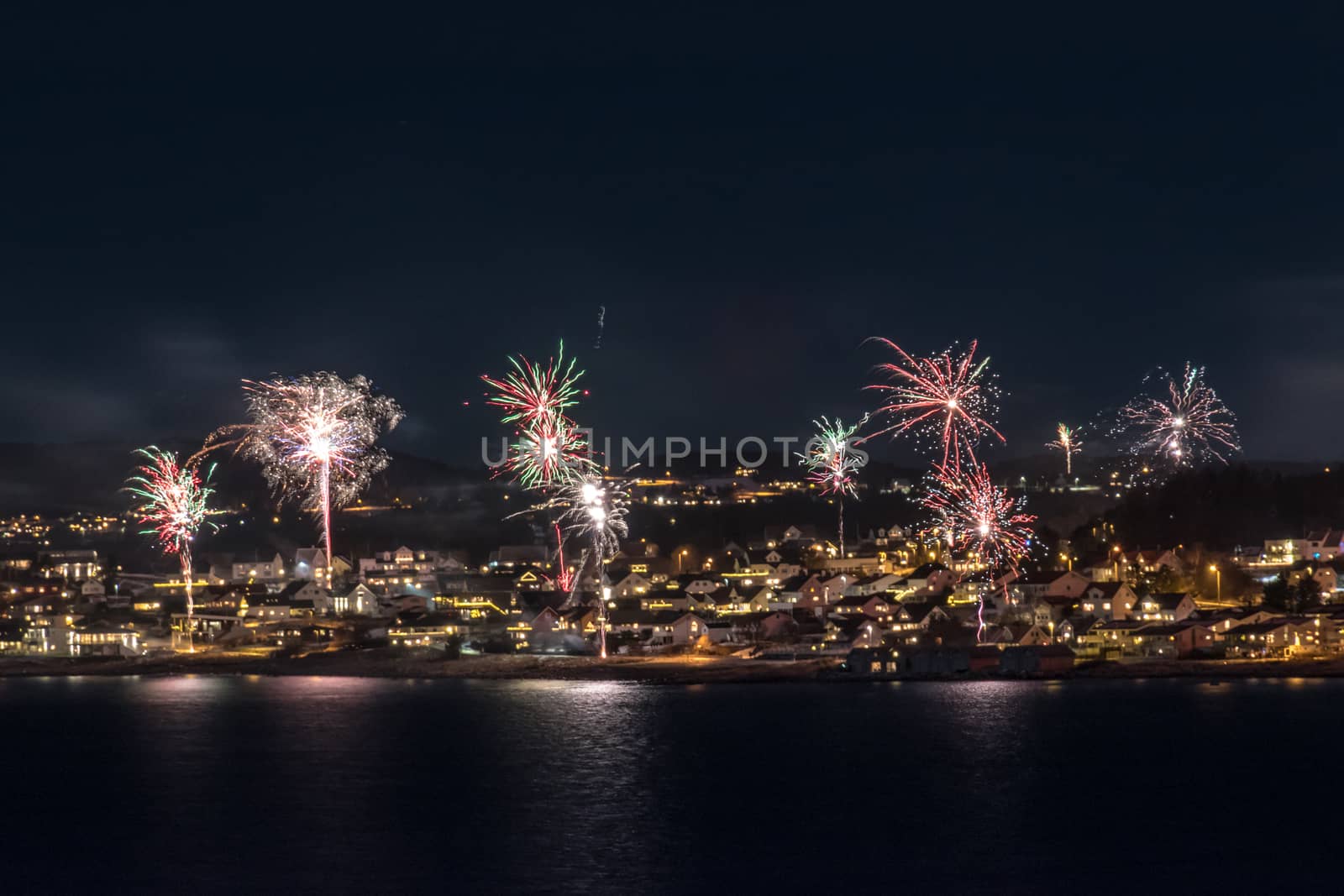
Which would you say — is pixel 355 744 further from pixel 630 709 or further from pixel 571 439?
pixel 571 439

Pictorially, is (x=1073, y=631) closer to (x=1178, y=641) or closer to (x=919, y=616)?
(x=1178, y=641)

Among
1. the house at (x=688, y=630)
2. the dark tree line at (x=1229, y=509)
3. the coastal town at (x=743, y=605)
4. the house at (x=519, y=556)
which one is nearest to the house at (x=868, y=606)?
the coastal town at (x=743, y=605)

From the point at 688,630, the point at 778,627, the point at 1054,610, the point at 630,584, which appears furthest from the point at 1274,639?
the point at 630,584

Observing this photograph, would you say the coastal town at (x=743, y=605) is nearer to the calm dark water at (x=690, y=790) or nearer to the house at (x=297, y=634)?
the house at (x=297, y=634)

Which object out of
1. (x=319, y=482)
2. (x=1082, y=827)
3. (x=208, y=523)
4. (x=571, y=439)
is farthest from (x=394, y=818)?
(x=208, y=523)

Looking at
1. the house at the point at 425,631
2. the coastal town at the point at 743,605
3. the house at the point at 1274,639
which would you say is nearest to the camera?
the house at the point at 1274,639

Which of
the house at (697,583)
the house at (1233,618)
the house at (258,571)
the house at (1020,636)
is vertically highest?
the house at (258,571)
